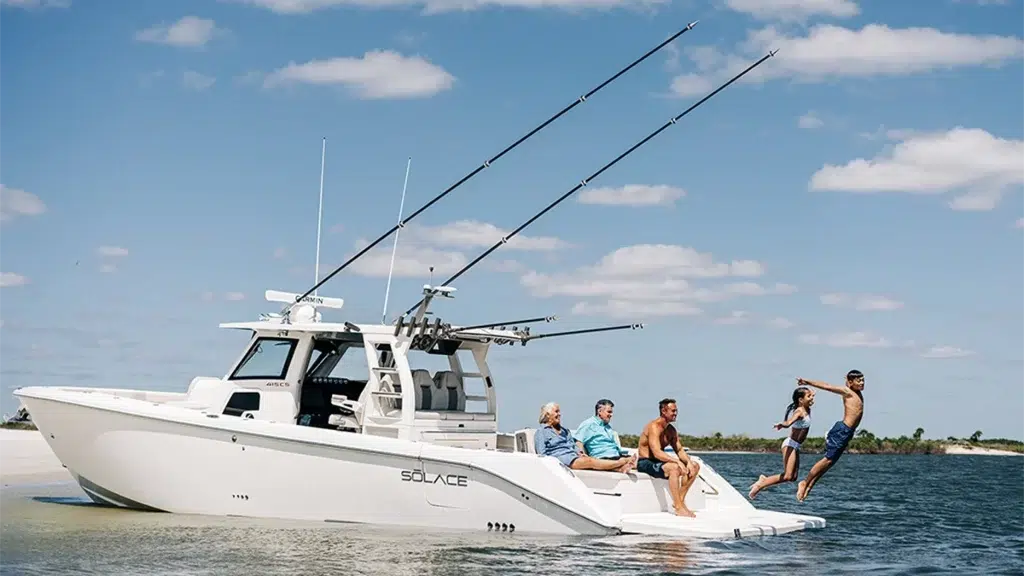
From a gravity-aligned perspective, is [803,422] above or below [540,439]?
above

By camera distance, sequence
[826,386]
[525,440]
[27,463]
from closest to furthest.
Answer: [826,386] < [525,440] < [27,463]

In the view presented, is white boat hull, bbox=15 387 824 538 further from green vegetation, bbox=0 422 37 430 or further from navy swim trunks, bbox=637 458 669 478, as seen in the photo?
green vegetation, bbox=0 422 37 430

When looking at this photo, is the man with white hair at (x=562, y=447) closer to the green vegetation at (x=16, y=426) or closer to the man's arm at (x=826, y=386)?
the man's arm at (x=826, y=386)

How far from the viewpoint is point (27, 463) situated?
1055 inches

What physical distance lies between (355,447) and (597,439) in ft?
9.48

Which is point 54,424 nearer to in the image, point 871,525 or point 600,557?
point 600,557

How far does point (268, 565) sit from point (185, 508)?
384cm

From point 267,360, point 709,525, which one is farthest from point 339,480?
point 709,525

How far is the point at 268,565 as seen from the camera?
12742mm

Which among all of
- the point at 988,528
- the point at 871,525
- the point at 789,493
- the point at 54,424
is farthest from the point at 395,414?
the point at 789,493

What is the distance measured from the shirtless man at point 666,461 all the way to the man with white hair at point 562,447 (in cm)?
24

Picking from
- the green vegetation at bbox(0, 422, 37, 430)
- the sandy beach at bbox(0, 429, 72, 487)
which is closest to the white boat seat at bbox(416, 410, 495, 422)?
the sandy beach at bbox(0, 429, 72, 487)

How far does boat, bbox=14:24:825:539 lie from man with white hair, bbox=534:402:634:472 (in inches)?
6.0

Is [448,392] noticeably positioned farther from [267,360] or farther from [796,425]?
[796,425]
